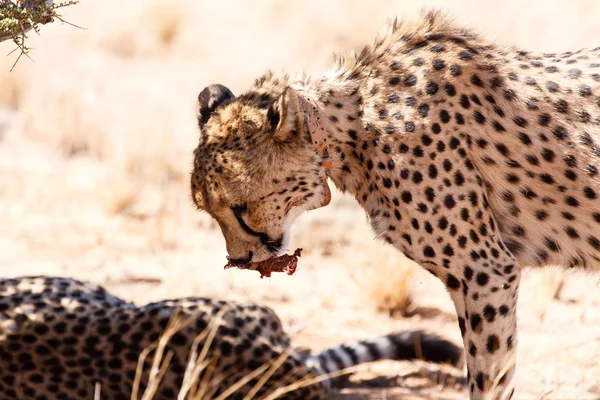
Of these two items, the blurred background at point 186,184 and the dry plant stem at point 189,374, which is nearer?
the dry plant stem at point 189,374

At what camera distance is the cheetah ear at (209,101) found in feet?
12.7

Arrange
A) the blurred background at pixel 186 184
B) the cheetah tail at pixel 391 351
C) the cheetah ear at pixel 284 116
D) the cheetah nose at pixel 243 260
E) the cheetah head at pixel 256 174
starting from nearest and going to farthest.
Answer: the cheetah ear at pixel 284 116 < the cheetah head at pixel 256 174 < the cheetah nose at pixel 243 260 < the cheetah tail at pixel 391 351 < the blurred background at pixel 186 184

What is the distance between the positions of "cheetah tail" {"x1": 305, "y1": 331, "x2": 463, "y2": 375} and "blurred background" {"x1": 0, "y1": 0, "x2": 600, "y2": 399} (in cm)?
11

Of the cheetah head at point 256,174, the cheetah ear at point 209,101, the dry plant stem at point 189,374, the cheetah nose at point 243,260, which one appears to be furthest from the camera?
the cheetah ear at point 209,101

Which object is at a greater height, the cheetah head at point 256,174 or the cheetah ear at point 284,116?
the cheetah ear at point 284,116

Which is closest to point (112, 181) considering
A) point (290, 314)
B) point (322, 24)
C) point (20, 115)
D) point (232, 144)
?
point (20, 115)

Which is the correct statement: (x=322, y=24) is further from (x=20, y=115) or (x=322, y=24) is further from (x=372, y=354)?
(x=372, y=354)

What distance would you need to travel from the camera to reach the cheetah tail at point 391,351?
456cm

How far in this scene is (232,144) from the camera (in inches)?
144

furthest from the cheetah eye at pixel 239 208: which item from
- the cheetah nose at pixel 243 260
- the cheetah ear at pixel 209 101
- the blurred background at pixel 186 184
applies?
the blurred background at pixel 186 184

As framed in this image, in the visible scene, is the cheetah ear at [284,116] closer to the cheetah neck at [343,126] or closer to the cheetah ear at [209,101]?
the cheetah neck at [343,126]

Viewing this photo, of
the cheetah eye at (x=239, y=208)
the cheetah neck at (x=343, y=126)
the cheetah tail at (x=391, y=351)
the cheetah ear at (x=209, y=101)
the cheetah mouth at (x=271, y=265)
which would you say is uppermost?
the cheetah ear at (x=209, y=101)

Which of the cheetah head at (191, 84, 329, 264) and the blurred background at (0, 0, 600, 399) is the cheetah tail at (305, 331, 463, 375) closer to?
the blurred background at (0, 0, 600, 399)

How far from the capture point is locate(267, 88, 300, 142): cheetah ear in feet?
11.4
